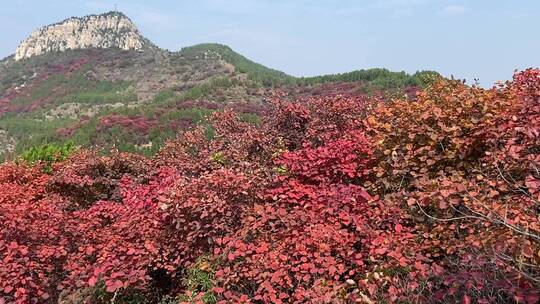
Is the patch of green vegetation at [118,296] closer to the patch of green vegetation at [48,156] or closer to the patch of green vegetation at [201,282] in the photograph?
the patch of green vegetation at [201,282]

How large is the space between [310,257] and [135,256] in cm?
222

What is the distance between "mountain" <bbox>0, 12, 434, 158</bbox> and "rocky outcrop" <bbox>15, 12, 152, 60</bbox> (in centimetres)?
20

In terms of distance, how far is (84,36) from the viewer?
97438mm

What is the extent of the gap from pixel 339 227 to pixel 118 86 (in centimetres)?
6851

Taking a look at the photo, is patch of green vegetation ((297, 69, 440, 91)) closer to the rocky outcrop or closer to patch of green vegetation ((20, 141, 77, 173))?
patch of green vegetation ((20, 141, 77, 173))

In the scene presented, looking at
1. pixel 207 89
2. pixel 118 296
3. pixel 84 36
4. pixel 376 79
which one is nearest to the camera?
pixel 118 296

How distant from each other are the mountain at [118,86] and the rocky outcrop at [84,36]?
0.20m

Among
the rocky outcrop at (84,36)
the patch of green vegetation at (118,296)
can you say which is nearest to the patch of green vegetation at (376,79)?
the patch of green vegetation at (118,296)

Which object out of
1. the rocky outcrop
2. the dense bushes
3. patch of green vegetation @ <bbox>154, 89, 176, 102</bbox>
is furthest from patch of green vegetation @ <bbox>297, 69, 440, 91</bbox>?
the rocky outcrop

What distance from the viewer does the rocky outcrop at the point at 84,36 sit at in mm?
95938

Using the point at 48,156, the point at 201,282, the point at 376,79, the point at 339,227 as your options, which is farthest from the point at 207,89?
the point at 339,227

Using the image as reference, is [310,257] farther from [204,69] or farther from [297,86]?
[204,69]

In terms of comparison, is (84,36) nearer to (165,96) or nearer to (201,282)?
(165,96)

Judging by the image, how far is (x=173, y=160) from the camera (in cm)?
1098
